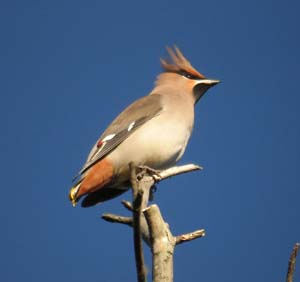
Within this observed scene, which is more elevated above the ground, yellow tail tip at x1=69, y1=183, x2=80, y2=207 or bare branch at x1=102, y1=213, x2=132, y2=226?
yellow tail tip at x1=69, y1=183, x2=80, y2=207

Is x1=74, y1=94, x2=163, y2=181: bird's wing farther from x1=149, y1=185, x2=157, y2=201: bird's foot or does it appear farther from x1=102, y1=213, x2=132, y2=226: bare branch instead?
x1=102, y1=213, x2=132, y2=226: bare branch

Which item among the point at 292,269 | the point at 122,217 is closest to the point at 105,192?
the point at 122,217

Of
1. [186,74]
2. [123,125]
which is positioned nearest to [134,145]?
[123,125]

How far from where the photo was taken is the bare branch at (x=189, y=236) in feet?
10.3

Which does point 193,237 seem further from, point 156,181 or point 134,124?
point 134,124

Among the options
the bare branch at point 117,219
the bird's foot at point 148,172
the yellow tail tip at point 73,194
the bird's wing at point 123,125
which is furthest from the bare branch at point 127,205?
the bird's wing at point 123,125

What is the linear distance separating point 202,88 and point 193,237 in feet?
10.3

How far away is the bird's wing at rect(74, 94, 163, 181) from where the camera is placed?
5062 mm

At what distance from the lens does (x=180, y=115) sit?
5379 millimetres

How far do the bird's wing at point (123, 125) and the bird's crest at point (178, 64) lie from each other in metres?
0.79

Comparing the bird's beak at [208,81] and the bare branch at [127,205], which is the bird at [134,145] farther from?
the bare branch at [127,205]

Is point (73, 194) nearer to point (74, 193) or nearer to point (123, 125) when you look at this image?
point (74, 193)

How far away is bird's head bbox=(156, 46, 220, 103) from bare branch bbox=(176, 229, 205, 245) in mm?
2942

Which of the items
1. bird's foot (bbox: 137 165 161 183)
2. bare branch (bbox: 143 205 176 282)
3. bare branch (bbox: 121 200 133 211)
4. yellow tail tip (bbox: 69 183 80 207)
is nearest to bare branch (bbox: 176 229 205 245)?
bare branch (bbox: 143 205 176 282)
